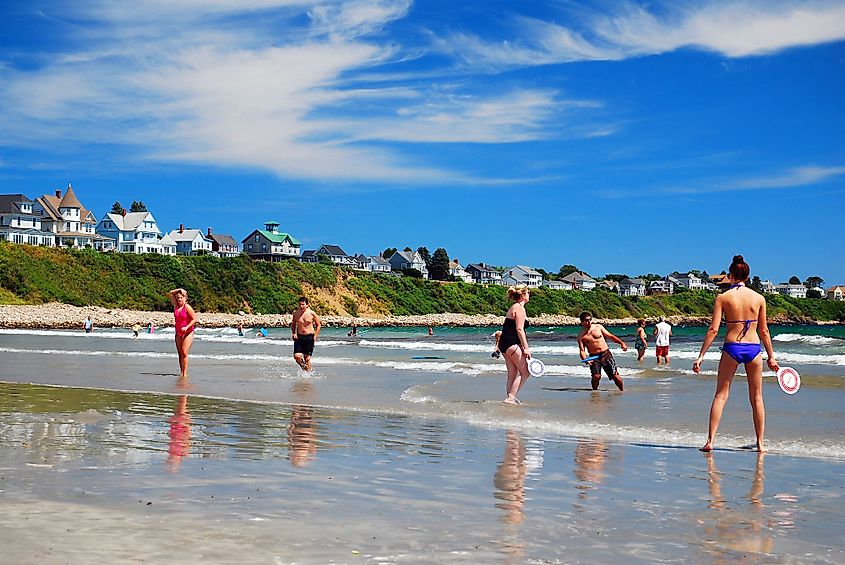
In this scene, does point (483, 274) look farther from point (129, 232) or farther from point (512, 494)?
point (512, 494)

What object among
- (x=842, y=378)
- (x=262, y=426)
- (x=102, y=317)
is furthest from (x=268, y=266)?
(x=262, y=426)

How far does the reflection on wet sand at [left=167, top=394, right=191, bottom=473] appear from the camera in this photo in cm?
A: 749

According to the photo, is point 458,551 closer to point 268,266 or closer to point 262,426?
point 262,426

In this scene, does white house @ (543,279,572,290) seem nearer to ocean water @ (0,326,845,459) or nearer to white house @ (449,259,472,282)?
white house @ (449,259,472,282)

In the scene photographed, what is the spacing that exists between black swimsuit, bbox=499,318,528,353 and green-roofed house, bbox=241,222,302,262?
13489cm

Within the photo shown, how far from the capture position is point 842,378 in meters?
20.2

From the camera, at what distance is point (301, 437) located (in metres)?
9.32

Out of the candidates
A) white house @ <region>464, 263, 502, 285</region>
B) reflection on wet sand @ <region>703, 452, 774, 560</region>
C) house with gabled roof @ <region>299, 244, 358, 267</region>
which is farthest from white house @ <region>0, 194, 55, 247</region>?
reflection on wet sand @ <region>703, 452, 774, 560</region>

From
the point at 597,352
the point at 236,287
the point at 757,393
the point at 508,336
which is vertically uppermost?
the point at 236,287

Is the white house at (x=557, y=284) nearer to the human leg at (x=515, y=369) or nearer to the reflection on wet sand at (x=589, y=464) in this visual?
the human leg at (x=515, y=369)

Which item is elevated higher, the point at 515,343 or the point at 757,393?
the point at 515,343

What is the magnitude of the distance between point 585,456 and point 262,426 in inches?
152

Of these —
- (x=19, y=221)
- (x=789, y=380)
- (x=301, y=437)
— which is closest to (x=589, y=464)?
(x=301, y=437)

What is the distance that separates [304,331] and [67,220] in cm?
10808
